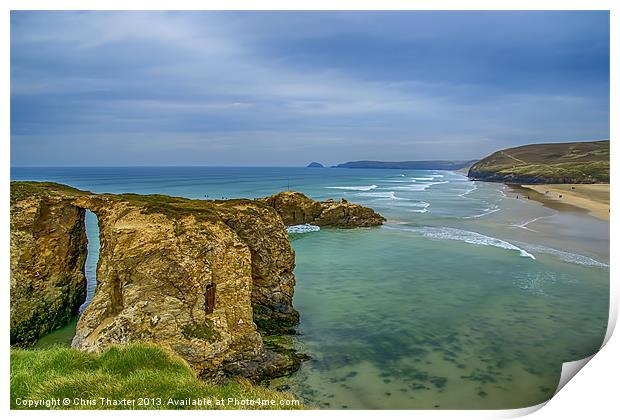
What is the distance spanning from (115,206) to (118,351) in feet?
10.5

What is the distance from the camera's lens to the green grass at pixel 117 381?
572 centimetres

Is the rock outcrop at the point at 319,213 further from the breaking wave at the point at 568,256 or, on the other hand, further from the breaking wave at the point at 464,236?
the breaking wave at the point at 568,256

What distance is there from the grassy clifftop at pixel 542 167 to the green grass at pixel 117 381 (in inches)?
1196

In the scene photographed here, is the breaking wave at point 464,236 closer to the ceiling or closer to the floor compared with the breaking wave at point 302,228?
closer to the ceiling

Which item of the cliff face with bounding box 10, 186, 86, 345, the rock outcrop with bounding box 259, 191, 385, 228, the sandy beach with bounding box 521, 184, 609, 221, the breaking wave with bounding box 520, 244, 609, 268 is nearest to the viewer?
the cliff face with bounding box 10, 186, 86, 345

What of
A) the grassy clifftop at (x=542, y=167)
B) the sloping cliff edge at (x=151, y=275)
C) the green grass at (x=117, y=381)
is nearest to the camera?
the green grass at (x=117, y=381)

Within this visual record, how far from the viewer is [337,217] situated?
32625 millimetres

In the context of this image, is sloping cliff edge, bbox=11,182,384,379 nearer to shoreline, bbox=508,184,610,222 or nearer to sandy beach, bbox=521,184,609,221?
shoreline, bbox=508,184,610,222

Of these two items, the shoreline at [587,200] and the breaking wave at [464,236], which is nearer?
the breaking wave at [464,236]

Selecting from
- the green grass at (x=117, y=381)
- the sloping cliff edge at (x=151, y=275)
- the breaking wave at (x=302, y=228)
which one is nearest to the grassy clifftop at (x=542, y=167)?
the breaking wave at (x=302, y=228)

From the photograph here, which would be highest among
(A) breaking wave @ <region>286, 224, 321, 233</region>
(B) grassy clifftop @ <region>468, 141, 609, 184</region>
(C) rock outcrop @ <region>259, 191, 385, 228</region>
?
(B) grassy clifftop @ <region>468, 141, 609, 184</region>

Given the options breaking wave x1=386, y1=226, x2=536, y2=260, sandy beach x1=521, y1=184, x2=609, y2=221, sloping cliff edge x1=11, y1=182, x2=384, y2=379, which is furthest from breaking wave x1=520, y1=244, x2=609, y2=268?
sloping cliff edge x1=11, y1=182, x2=384, y2=379

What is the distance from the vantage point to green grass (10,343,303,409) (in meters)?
5.72

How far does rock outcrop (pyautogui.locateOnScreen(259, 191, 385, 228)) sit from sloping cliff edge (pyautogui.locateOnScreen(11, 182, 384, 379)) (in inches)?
849
